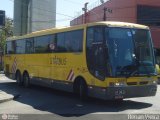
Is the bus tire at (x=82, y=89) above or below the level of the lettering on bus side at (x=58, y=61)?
below

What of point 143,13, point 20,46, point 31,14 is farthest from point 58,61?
point 31,14

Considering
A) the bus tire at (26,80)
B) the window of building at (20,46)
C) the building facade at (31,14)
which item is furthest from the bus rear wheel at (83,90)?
the building facade at (31,14)

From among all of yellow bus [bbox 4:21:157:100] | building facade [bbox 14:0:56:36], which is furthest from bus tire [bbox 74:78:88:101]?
building facade [bbox 14:0:56:36]

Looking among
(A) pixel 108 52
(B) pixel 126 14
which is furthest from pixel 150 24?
(A) pixel 108 52

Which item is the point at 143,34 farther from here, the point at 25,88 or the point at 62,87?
the point at 25,88

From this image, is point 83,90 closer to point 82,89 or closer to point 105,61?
point 82,89

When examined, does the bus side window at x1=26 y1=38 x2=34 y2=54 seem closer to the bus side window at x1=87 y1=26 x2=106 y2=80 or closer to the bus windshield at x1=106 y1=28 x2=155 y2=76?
the bus side window at x1=87 y1=26 x2=106 y2=80

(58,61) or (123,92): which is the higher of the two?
(58,61)

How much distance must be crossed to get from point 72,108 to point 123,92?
1901 mm

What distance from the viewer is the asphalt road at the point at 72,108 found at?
13.5 meters

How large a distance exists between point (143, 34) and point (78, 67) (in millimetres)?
2950

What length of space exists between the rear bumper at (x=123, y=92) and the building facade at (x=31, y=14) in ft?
144

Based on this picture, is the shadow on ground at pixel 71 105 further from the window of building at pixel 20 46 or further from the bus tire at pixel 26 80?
the window of building at pixel 20 46

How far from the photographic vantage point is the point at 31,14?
60938mm
